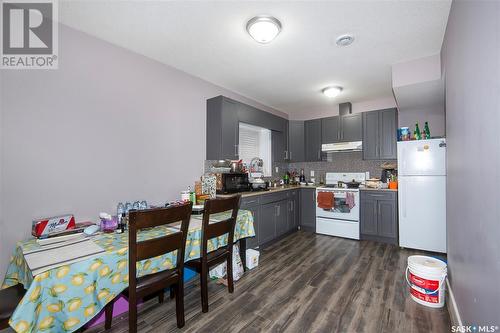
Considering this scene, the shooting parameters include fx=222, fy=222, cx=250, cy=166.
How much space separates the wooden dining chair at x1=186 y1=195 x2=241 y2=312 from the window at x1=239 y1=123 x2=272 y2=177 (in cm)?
216

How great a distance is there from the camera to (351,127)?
14.5ft

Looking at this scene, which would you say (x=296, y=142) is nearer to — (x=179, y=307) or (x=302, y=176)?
(x=302, y=176)

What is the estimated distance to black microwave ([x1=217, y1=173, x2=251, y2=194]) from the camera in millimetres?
3287

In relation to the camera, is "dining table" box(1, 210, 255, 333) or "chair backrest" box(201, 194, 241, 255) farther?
"chair backrest" box(201, 194, 241, 255)

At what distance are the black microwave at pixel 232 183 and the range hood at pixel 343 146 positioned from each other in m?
2.05

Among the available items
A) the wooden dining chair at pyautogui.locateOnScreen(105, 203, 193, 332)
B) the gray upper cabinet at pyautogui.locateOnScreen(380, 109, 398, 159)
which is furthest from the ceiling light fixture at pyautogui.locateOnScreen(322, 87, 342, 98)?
the wooden dining chair at pyautogui.locateOnScreen(105, 203, 193, 332)

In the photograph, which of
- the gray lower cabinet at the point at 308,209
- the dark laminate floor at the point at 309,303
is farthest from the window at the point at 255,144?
the dark laminate floor at the point at 309,303

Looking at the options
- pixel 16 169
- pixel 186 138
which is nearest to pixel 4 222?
pixel 16 169

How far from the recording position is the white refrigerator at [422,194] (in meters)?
3.19

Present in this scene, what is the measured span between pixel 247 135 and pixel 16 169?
10.6 feet

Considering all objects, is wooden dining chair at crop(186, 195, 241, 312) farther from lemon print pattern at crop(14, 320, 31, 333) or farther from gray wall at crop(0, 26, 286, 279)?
gray wall at crop(0, 26, 286, 279)

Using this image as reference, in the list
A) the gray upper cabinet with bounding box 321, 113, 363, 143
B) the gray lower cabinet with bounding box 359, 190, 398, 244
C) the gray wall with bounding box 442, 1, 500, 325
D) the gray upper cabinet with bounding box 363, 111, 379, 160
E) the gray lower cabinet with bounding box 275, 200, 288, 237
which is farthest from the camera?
the gray upper cabinet with bounding box 321, 113, 363, 143

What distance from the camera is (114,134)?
2357 mm

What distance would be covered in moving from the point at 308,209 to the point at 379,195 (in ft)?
4.24
